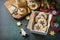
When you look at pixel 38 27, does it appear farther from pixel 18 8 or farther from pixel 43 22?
pixel 18 8

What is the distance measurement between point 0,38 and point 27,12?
24 centimetres

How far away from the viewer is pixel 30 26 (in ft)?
3.56

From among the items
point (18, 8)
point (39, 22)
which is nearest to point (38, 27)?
point (39, 22)

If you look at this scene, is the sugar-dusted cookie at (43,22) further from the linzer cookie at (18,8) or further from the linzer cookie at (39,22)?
the linzer cookie at (18,8)

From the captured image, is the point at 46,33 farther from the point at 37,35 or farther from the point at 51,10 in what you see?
the point at 51,10

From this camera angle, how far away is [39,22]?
111 cm

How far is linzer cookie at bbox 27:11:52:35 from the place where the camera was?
1.07 meters

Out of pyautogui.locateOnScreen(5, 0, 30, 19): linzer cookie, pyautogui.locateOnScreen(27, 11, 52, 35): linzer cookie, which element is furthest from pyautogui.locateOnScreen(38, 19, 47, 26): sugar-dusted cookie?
pyautogui.locateOnScreen(5, 0, 30, 19): linzer cookie

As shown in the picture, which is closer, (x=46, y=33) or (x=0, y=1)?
(x=46, y=33)

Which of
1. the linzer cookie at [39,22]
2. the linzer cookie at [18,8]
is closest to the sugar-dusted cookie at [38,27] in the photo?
the linzer cookie at [39,22]

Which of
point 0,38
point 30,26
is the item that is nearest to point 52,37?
point 30,26

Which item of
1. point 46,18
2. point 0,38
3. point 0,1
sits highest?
point 0,1

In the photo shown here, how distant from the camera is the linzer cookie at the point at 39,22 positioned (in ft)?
3.52

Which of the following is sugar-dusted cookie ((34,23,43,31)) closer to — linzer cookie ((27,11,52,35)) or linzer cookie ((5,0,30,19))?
linzer cookie ((27,11,52,35))
